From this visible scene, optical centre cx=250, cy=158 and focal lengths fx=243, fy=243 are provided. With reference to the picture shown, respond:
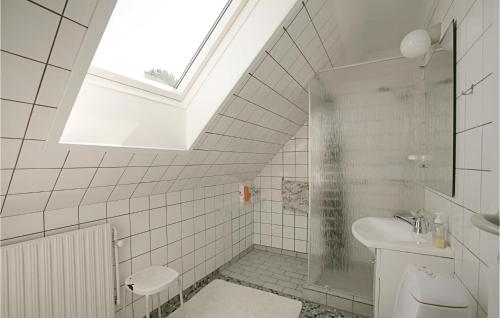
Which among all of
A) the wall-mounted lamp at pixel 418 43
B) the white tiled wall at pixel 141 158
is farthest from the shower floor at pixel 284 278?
the wall-mounted lamp at pixel 418 43

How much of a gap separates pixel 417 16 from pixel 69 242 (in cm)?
290

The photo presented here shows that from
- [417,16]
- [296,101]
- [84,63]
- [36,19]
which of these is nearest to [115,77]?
[84,63]

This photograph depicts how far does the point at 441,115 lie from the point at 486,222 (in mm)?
1270

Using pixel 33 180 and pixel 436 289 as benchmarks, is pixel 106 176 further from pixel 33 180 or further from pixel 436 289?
pixel 436 289

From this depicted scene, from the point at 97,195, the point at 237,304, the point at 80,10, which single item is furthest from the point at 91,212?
the point at 237,304

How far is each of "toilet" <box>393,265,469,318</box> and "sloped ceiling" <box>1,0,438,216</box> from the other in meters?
1.39

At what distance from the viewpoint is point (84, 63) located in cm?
85

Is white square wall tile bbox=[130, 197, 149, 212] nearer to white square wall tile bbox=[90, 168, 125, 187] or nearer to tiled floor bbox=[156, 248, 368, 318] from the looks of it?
white square wall tile bbox=[90, 168, 125, 187]

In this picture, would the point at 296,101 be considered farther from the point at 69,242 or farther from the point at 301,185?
the point at 69,242

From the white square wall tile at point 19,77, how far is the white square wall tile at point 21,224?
0.77 meters

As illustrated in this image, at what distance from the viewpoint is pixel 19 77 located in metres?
0.78

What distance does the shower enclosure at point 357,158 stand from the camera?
1841 millimetres

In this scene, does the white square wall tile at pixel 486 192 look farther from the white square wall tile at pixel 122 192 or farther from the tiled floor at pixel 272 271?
the white square wall tile at pixel 122 192

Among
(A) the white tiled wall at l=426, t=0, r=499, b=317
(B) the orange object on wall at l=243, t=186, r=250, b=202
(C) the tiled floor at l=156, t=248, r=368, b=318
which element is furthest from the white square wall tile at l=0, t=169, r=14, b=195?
(B) the orange object on wall at l=243, t=186, r=250, b=202
